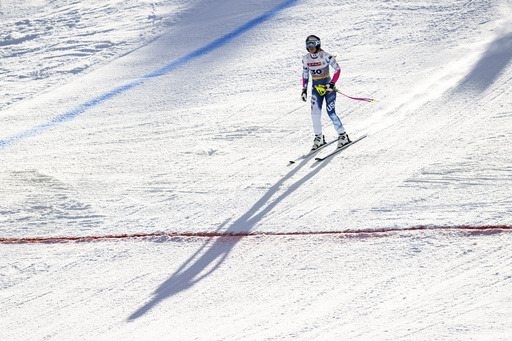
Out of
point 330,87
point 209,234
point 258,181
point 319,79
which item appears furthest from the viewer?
point 319,79

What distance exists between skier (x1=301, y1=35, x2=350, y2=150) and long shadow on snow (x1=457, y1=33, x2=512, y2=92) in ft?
9.12

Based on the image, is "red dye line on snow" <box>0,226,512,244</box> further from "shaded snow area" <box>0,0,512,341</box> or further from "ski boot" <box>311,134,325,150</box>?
"ski boot" <box>311,134,325,150</box>

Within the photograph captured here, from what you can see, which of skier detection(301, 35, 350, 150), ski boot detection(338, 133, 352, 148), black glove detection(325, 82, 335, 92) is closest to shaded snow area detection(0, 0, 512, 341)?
ski boot detection(338, 133, 352, 148)

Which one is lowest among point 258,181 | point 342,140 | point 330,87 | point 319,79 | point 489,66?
point 258,181

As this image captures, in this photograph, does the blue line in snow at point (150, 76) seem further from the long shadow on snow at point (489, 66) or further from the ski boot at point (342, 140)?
the long shadow on snow at point (489, 66)

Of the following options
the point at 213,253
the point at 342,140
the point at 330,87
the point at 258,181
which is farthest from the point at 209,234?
the point at 330,87

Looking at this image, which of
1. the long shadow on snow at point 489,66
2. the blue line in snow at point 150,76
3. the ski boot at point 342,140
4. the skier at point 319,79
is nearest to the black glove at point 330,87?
the skier at point 319,79

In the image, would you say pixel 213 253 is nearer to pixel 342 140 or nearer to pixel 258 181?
pixel 258 181

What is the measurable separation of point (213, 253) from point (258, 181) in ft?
6.66

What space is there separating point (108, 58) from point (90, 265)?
887 cm

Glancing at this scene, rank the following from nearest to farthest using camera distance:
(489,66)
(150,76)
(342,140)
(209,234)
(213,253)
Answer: (213,253), (209,234), (342,140), (489,66), (150,76)

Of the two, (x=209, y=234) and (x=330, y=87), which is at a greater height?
(x=330, y=87)

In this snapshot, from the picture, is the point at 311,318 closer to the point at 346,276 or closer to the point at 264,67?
the point at 346,276

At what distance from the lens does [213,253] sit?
6.73 metres
